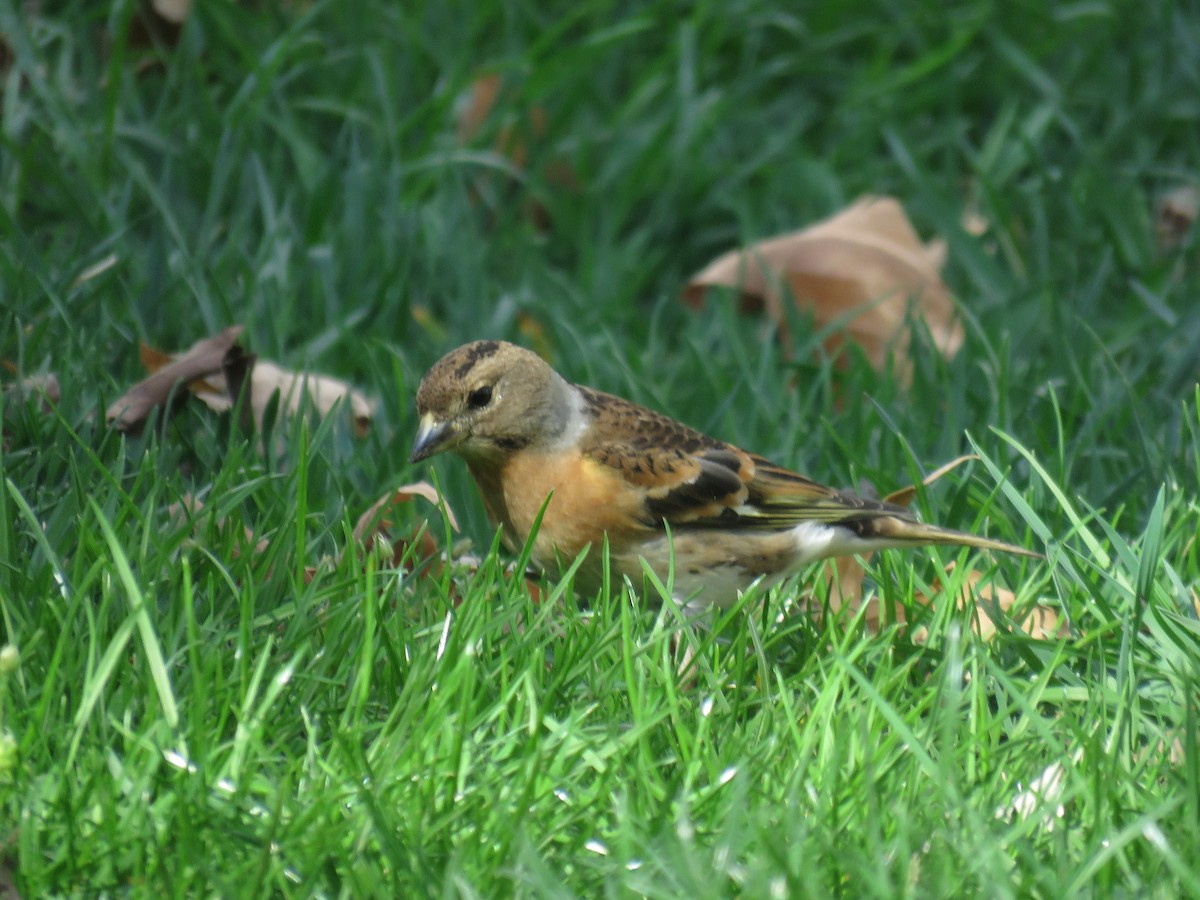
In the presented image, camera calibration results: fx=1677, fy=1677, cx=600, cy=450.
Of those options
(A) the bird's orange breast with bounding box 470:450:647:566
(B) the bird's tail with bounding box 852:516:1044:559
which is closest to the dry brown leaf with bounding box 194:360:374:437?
(A) the bird's orange breast with bounding box 470:450:647:566

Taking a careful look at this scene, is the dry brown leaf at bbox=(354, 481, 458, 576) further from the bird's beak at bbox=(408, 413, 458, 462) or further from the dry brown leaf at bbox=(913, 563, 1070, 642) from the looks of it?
the dry brown leaf at bbox=(913, 563, 1070, 642)

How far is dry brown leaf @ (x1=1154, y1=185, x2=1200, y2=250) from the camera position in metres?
6.80

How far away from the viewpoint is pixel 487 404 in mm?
4156

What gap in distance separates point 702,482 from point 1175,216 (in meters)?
3.51

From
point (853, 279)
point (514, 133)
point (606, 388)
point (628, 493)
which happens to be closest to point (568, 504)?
point (628, 493)

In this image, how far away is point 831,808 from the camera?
2854 mm

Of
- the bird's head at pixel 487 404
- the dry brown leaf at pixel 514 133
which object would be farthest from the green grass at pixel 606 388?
the bird's head at pixel 487 404

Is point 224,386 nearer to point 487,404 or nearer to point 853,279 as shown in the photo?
point 487,404

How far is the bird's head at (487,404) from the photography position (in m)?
4.09

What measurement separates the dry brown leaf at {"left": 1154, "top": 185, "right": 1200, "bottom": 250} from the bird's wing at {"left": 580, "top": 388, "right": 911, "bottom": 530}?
3.20 m

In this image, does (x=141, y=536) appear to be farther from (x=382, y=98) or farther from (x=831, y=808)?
(x=382, y=98)

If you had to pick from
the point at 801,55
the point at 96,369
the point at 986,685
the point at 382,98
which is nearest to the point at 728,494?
the point at 986,685

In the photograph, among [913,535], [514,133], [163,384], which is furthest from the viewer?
[514,133]

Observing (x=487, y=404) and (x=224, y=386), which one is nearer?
(x=487, y=404)
